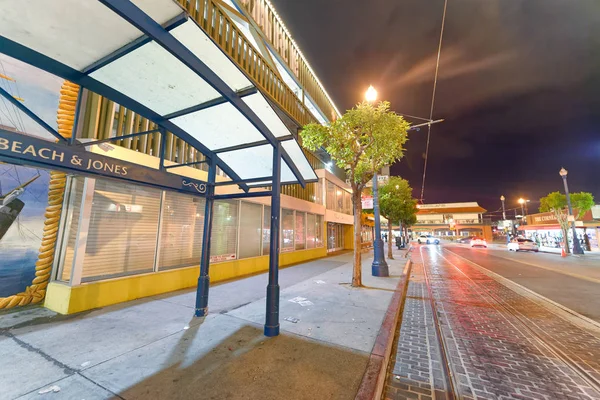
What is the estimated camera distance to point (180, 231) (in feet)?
25.6

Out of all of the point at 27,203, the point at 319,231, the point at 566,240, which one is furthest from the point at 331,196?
the point at 566,240

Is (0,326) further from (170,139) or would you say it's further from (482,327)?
(482,327)

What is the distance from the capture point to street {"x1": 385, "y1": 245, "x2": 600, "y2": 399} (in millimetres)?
2949

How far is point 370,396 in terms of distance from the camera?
8.41 feet

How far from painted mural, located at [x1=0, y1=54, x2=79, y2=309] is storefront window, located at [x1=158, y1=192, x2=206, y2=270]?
2.37m

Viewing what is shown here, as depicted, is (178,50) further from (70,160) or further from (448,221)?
(448,221)

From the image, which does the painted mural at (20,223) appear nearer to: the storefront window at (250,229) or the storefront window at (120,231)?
the storefront window at (120,231)

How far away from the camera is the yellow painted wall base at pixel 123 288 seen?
527 cm

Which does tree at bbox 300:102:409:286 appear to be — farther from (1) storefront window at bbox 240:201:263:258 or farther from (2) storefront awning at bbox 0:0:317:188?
(1) storefront window at bbox 240:201:263:258

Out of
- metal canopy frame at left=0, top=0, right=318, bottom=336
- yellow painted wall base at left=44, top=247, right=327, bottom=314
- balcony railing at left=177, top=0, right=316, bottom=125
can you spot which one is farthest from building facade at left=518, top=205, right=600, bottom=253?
metal canopy frame at left=0, top=0, right=318, bottom=336

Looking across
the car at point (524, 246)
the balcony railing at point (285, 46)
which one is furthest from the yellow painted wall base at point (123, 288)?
the car at point (524, 246)

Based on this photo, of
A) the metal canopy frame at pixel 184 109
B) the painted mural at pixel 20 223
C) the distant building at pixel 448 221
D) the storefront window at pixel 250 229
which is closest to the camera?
the metal canopy frame at pixel 184 109

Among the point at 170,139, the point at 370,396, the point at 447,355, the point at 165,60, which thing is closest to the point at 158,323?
the point at 370,396

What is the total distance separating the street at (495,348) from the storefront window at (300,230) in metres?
8.06
